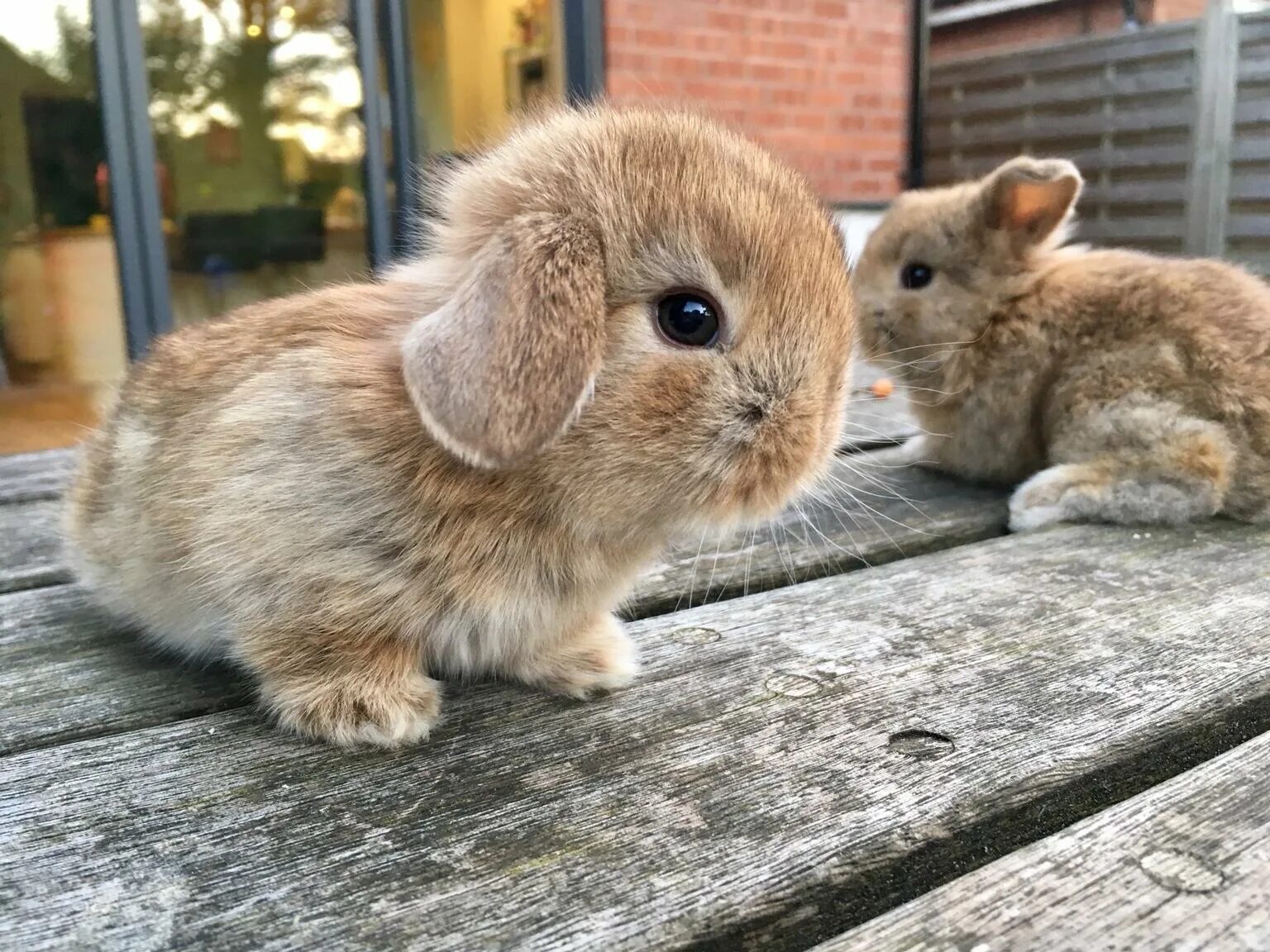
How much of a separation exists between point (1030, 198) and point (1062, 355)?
1.26 feet

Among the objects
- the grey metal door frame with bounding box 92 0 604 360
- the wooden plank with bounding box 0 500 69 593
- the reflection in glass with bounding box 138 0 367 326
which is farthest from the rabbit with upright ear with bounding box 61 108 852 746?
the reflection in glass with bounding box 138 0 367 326

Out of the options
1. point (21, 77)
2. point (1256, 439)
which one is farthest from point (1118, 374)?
point (21, 77)

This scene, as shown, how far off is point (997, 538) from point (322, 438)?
127 centimetres

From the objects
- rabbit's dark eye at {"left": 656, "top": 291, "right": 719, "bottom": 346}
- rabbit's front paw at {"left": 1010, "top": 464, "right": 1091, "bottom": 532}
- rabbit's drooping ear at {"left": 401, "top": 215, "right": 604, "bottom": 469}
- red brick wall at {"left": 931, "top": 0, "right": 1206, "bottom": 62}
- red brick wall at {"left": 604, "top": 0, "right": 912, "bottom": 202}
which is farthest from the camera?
red brick wall at {"left": 931, "top": 0, "right": 1206, "bottom": 62}

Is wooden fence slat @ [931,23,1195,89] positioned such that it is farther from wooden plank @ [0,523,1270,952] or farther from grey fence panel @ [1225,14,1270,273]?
wooden plank @ [0,523,1270,952]

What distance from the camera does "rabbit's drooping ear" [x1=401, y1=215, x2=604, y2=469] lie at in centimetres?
93

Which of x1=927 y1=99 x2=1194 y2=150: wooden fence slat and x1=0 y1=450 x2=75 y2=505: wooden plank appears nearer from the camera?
x1=0 y1=450 x2=75 y2=505: wooden plank

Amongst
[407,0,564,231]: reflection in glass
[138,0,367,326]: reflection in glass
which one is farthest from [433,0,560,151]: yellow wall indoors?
[138,0,367,326]: reflection in glass

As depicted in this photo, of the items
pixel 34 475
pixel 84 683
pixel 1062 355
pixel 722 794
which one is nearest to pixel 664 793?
pixel 722 794

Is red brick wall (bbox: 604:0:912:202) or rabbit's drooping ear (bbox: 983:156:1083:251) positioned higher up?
red brick wall (bbox: 604:0:912:202)

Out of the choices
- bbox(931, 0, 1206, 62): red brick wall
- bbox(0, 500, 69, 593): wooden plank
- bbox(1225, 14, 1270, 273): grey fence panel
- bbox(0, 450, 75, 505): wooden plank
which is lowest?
bbox(0, 500, 69, 593): wooden plank

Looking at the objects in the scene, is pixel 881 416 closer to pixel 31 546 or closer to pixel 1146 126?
pixel 31 546

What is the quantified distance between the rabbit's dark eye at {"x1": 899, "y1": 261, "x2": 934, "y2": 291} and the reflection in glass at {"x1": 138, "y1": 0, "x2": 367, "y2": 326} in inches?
162

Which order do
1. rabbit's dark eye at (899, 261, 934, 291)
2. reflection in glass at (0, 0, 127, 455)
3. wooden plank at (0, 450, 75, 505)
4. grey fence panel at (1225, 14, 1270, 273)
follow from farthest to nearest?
grey fence panel at (1225, 14, 1270, 273), reflection in glass at (0, 0, 127, 455), rabbit's dark eye at (899, 261, 934, 291), wooden plank at (0, 450, 75, 505)
